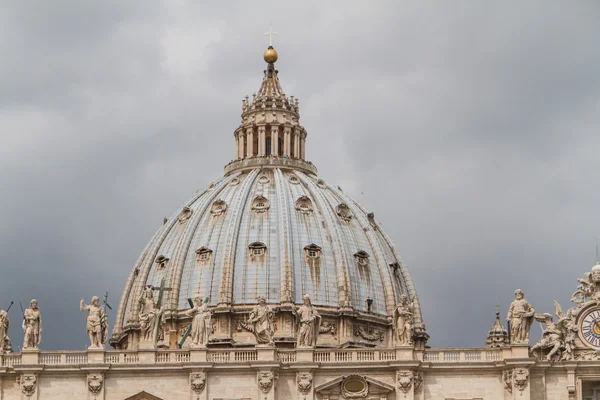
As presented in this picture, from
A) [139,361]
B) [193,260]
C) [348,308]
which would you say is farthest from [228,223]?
[139,361]

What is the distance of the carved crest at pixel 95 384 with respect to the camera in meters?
126

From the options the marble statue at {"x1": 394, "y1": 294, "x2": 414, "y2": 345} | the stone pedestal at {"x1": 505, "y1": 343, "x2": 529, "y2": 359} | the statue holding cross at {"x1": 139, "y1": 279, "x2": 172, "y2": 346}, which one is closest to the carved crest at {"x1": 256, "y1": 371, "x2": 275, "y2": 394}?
the statue holding cross at {"x1": 139, "y1": 279, "x2": 172, "y2": 346}

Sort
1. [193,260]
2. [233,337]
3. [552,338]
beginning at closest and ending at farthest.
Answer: [552,338] → [233,337] → [193,260]

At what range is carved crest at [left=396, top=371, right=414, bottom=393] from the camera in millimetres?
124750

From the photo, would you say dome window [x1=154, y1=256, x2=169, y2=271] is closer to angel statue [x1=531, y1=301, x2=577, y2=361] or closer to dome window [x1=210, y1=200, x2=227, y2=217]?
dome window [x1=210, y1=200, x2=227, y2=217]

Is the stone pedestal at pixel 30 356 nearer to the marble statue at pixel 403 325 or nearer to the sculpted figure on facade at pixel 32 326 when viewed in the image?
the sculpted figure on facade at pixel 32 326

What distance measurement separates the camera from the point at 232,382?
125812 millimetres

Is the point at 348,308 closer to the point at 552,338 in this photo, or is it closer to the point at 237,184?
the point at 237,184

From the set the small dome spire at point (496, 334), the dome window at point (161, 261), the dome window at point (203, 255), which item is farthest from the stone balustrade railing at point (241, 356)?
the dome window at point (161, 261)

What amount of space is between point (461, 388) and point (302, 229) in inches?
2674

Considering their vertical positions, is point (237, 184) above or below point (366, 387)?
above

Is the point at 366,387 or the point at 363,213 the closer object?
the point at 366,387

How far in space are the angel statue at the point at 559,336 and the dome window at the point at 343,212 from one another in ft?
234

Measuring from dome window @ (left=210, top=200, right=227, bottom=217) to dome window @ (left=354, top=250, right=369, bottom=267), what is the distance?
49.4 feet
